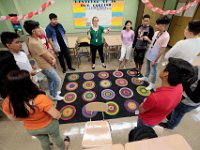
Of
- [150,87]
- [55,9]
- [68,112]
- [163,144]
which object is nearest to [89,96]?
[68,112]

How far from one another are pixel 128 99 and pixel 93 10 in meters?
3.53

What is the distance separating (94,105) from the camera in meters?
1.59

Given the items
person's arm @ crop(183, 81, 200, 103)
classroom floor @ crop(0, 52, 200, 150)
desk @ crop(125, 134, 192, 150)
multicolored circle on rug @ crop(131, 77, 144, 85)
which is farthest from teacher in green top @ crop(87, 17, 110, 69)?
desk @ crop(125, 134, 192, 150)

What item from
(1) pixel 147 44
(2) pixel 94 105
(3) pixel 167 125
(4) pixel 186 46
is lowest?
(3) pixel 167 125

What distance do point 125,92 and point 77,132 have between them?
1377 millimetres

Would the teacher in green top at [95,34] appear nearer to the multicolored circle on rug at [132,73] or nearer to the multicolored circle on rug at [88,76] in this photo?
the multicolored circle on rug at [88,76]

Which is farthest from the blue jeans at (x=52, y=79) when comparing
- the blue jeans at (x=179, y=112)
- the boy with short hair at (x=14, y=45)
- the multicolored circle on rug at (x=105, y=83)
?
the blue jeans at (x=179, y=112)

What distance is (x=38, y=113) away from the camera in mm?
1063

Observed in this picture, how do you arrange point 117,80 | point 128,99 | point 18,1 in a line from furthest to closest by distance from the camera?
point 18,1, point 117,80, point 128,99

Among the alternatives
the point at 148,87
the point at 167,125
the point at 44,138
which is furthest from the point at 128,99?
the point at 44,138

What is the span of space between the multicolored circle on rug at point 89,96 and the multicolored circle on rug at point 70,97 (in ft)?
0.71

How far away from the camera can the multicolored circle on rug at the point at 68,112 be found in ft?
7.39

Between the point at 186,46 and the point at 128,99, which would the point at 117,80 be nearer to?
the point at 128,99

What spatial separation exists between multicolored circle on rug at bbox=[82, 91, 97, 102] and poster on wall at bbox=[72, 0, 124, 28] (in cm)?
299
